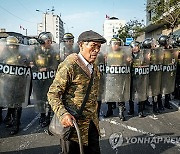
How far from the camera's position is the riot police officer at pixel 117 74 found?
6.83 metres

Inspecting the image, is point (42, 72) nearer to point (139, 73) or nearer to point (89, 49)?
point (139, 73)

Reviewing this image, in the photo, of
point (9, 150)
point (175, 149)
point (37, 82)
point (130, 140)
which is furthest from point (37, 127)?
point (175, 149)

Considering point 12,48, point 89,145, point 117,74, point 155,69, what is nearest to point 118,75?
point 117,74

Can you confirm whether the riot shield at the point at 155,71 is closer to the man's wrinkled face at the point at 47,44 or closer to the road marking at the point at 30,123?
the man's wrinkled face at the point at 47,44

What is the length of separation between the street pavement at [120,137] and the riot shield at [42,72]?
0.66 metres

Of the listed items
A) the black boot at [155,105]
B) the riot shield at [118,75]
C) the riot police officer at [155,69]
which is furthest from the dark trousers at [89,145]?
the black boot at [155,105]

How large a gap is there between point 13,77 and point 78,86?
3.55 metres

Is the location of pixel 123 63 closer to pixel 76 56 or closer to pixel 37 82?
pixel 37 82

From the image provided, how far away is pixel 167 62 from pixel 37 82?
383 centimetres

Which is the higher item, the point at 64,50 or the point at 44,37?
the point at 44,37

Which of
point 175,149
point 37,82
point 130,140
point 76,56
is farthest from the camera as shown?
point 37,82

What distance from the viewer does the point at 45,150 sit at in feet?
16.2

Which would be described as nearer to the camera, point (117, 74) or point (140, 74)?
point (117, 74)

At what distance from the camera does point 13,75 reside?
582 centimetres
